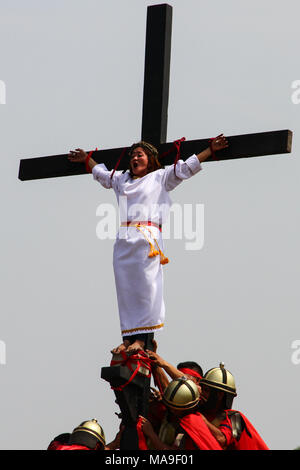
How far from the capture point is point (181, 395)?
11.9 metres

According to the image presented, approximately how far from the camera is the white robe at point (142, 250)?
1198 cm

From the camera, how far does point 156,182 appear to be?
12.4 m

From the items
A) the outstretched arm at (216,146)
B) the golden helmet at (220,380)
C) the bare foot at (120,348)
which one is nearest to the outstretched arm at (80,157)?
the outstretched arm at (216,146)

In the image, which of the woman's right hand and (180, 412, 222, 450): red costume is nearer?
(180, 412, 222, 450): red costume

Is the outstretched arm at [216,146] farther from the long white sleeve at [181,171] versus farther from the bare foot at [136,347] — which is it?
the bare foot at [136,347]

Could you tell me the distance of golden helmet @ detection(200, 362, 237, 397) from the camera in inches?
495

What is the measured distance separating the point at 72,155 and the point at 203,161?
1.84 meters

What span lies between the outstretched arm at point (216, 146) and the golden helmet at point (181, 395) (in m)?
2.38

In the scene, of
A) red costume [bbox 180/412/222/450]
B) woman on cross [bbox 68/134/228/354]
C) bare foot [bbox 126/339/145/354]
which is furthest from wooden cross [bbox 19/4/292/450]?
red costume [bbox 180/412/222/450]

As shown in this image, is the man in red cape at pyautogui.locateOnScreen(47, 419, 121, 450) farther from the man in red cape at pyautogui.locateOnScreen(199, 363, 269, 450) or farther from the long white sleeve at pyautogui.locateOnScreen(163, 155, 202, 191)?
the long white sleeve at pyautogui.locateOnScreen(163, 155, 202, 191)

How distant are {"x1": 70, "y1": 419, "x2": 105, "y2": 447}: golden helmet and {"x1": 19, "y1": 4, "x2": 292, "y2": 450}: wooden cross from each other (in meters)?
0.57

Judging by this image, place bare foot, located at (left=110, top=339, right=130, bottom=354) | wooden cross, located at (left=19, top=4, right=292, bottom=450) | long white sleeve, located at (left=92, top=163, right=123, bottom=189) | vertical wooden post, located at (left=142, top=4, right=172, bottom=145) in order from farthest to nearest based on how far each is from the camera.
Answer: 1. vertical wooden post, located at (left=142, top=4, right=172, bottom=145)
2. long white sleeve, located at (left=92, top=163, right=123, bottom=189)
3. bare foot, located at (left=110, top=339, right=130, bottom=354)
4. wooden cross, located at (left=19, top=4, right=292, bottom=450)
